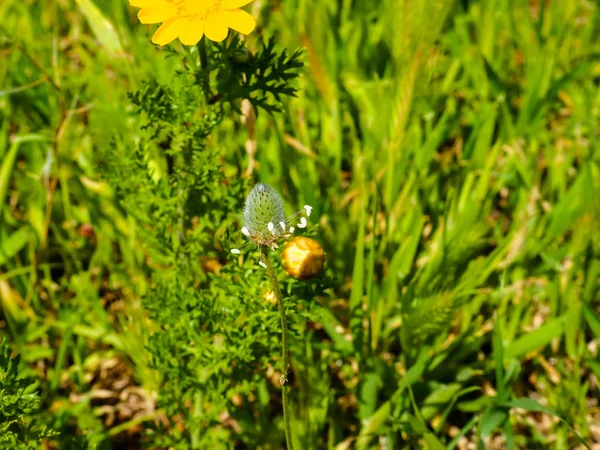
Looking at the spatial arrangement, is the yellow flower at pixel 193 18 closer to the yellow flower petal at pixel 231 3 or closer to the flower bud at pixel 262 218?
the yellow flower petal at pixel 231 3

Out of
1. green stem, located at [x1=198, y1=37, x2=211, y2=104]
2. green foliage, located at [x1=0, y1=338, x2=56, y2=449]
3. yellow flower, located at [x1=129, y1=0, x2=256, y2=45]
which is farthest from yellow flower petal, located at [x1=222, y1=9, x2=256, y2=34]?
green foliage, located at [x1=0, y1=338, x2=56, y2=449]

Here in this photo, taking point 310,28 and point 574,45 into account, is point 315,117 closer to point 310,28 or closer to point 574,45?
point 310,28

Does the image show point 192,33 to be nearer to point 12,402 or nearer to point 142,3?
point 142,3

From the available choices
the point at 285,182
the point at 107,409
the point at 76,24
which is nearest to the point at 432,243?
the point at 285,182

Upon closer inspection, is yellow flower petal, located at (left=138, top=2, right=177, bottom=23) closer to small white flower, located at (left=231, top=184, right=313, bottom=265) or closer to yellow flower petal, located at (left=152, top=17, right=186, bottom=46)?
yellow flower petal, located at (left=152, top=17, right=186, bottom=46)

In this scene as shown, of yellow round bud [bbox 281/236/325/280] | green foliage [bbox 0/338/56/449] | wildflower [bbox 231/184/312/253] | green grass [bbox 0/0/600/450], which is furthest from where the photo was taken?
green grass [bbox 0/0/600/450]

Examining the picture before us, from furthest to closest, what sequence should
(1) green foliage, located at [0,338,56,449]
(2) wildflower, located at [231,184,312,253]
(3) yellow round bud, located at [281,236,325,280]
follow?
(3) yellow round bud, located at [281,236,325,280]
(1) green foliage, located at [0,338,56,449]
(2) wildflower, located at [231,184,312,253]

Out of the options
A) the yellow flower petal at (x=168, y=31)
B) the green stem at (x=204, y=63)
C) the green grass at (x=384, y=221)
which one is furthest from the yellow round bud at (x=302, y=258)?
the yellow flower petal at (x=168, y=31)
